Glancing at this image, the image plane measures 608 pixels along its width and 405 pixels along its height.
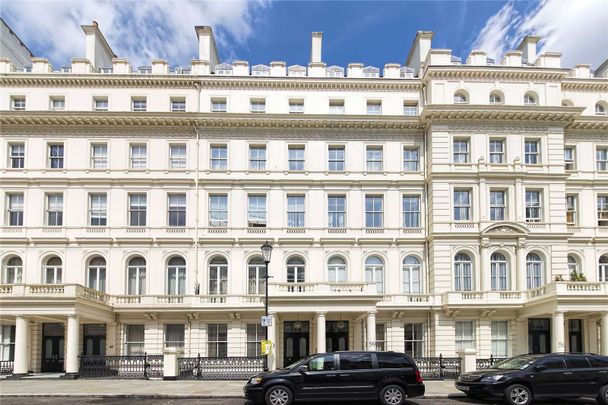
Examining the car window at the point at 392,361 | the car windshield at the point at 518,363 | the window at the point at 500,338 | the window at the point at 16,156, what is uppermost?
the window at the point at 16,156

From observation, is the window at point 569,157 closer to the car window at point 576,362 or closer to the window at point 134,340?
the car window at point 576,362

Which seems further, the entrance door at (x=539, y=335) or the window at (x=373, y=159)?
the window at (x=373, y=159)

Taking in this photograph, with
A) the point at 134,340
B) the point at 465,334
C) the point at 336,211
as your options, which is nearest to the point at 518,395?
the point at 465,334

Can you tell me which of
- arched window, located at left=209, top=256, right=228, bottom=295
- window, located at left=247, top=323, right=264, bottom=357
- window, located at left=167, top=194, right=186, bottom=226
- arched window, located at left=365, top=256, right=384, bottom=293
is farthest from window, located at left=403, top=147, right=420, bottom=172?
window, located at left=167, top=194, right=186, bottom=226

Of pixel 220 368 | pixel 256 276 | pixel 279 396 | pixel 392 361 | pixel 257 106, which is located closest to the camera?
pixel 279 396

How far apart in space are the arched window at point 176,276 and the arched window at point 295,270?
19.5ft

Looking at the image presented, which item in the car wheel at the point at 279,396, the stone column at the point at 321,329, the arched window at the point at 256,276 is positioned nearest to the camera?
the car wheel at the point at 279,396

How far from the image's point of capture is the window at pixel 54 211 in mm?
32062

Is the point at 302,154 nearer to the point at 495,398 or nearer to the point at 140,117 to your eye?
the point at 140,117

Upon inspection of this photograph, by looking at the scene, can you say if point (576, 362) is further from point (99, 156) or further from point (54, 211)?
point (54, 211)

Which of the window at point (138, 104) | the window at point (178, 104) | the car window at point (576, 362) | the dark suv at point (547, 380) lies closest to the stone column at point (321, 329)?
the dark suv at point (547, 380)

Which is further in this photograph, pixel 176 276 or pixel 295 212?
pixel 295 212

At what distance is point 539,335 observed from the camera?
31.8 m

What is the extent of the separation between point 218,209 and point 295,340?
8620mm
